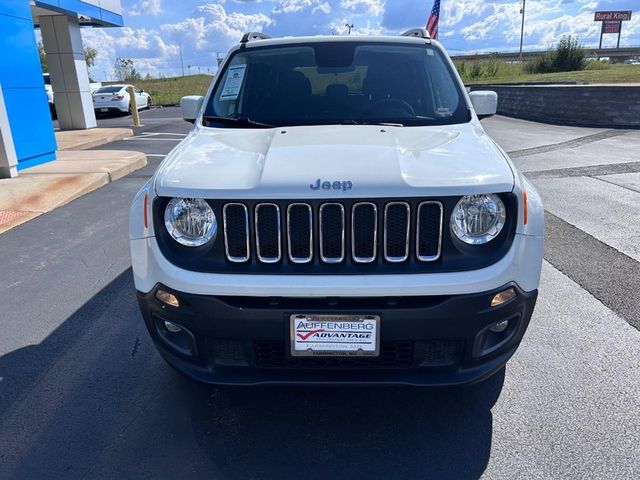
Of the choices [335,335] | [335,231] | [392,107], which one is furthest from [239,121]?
[335,335]

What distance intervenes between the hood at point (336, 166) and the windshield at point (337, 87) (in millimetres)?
489

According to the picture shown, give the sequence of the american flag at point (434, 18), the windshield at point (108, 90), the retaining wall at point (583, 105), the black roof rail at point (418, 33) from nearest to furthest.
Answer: the black roof rail at point (418, 33) → the retaining wall at point (583, 105) → the american flag at point (434, 18) → the windshield at point (108, 90)

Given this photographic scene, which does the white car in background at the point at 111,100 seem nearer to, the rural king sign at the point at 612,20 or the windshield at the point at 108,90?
the windshield at the point at 108,90

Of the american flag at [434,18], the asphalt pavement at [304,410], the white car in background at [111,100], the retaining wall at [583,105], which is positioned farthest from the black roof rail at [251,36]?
the white car in background at [111,100]

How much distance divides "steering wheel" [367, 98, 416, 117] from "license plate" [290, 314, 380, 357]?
169 centimetres

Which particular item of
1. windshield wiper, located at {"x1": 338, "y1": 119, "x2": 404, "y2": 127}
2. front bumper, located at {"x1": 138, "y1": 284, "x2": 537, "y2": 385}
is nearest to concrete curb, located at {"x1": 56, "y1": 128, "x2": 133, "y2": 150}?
windshield wiper, located at {"x1": 338, "y1": 119, "x2": 404, "y2": 127}

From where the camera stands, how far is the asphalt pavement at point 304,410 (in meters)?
2.41

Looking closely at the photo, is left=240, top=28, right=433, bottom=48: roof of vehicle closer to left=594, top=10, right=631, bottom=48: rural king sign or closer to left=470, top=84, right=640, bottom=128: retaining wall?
left=470, top=84, right=640, bottom=128: retaining wall

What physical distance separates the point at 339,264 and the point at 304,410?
0.91 m

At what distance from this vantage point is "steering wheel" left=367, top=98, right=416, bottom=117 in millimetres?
3486

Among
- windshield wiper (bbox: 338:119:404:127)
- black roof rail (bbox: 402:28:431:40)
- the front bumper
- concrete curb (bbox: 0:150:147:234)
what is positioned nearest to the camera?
the front bumper

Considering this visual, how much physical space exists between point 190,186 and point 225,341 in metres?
0.71

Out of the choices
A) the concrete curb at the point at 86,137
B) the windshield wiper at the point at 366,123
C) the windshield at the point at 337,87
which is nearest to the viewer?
the windshield wiper at the point at 366,123

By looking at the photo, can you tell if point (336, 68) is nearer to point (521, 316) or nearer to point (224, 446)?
point (521, 316)
